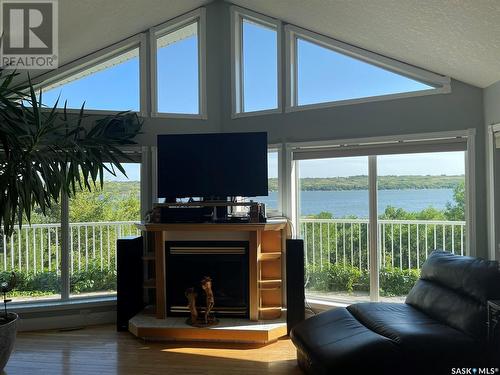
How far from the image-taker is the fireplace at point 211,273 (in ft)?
13.2

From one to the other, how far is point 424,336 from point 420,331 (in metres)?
0.06

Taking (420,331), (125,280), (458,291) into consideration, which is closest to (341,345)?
(420,331)

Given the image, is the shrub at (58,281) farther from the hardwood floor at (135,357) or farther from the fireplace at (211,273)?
the fireplace at (211,273)

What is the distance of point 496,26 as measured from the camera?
256 centimetres

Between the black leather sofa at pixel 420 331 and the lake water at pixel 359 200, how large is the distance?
77 centimetres

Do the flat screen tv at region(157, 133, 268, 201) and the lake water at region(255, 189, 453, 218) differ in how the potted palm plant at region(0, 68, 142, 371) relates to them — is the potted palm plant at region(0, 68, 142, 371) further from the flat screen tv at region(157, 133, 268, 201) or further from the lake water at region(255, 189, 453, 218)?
the lake water at region(255, 189, 453, 218)

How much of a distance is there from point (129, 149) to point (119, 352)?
6.94 ft

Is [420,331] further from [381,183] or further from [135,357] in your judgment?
[135,357]

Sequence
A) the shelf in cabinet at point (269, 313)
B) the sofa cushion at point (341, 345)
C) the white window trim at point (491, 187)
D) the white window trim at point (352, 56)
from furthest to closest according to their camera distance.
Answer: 1. the shelf in cabinet at point (269, 313)
2. the white window trim at point (352, 56)
3. the white window trim at point (491, 187)
4. the sofa cushion at point (341, 345)

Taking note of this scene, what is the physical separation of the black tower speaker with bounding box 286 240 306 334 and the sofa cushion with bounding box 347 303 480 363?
0.75m

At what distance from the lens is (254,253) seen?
3893 mm

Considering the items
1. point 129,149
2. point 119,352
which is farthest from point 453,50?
point 119,352

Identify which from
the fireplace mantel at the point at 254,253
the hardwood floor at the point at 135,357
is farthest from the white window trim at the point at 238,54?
the hardwood floor at the point at 135,357

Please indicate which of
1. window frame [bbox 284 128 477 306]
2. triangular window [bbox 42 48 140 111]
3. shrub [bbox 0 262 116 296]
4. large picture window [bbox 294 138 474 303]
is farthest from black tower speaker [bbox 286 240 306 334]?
triangular window [bbox 42 48 140 111]
